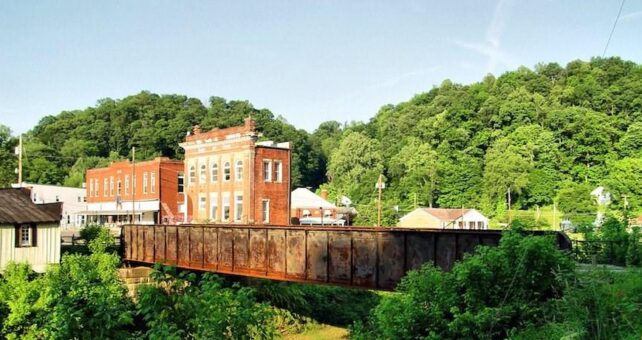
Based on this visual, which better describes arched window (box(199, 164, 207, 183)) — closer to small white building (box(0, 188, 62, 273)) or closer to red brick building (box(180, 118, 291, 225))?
red brick building (box(180, 118, 291, 225))

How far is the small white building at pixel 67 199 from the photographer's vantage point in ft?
245

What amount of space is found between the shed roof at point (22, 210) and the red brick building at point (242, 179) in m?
17.5

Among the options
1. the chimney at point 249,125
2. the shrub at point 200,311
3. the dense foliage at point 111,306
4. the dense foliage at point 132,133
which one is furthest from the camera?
the dense foliage at point 132,133

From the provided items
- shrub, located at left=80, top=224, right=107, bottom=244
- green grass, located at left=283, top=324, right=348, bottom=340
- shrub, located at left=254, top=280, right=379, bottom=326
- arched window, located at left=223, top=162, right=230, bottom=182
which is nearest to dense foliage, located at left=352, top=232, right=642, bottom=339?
green grass, located at left=283, top=324, right=348, bottom=340

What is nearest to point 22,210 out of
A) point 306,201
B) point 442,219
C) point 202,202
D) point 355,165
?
point 202,202

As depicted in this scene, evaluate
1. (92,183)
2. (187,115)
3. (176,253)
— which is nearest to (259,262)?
(176,253)

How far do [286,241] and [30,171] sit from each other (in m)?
90.8

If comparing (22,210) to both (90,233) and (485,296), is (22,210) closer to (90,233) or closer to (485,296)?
(90,233)

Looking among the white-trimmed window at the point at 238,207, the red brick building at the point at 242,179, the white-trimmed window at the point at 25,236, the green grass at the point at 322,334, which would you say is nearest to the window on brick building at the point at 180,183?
the red brick building at the point at 242,179

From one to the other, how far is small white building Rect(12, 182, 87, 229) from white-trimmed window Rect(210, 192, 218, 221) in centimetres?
2590

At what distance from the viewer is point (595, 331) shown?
9797mm

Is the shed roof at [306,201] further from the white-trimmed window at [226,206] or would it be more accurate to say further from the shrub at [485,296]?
the shrub at [485,296]

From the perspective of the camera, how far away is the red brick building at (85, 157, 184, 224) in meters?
60.4

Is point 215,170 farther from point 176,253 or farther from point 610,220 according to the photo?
point 610,220
